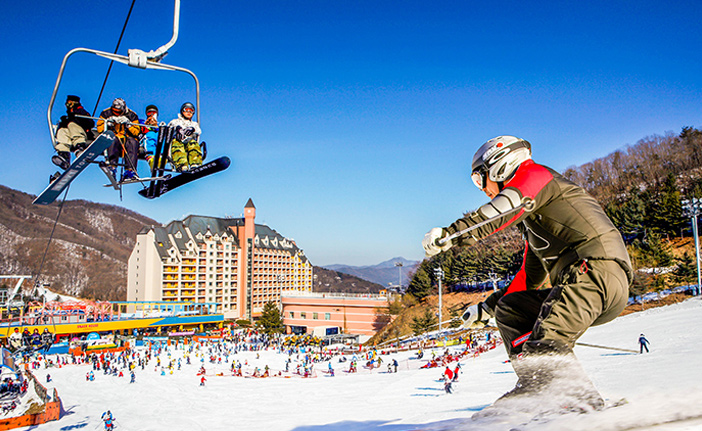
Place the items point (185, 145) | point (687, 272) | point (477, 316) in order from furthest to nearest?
1. point (687, 272)
2. point (185, 145)
3. point (477, 316)

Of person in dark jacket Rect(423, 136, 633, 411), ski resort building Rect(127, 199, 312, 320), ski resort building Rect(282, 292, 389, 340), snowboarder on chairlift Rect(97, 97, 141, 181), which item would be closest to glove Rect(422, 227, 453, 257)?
person in dark jacket Rect(423, 136, 633, 411)

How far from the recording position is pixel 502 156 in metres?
3.97

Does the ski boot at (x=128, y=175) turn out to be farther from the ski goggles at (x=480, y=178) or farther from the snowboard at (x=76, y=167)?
the ski goggles at (x=480, y=178)

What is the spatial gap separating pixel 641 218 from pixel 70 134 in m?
52.6

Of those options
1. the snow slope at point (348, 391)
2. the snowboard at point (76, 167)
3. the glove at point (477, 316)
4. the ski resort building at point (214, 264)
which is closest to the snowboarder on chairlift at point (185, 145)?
the snowboard at point (76, 167)

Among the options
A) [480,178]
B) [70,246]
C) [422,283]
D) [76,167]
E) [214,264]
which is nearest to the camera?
[480,178]

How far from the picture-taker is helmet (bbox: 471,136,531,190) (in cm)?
397

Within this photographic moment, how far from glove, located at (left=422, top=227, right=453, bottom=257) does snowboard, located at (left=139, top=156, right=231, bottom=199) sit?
466 cm

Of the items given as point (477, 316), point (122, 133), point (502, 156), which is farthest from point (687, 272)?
point (122, 133)

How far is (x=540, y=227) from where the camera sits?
12.8ft

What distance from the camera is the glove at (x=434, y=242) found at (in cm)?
336

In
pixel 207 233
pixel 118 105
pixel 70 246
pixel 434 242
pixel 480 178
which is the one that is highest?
pixel 70 246

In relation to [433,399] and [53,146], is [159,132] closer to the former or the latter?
[53,146]

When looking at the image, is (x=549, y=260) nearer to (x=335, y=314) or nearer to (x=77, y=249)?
(x=335, y=314)
